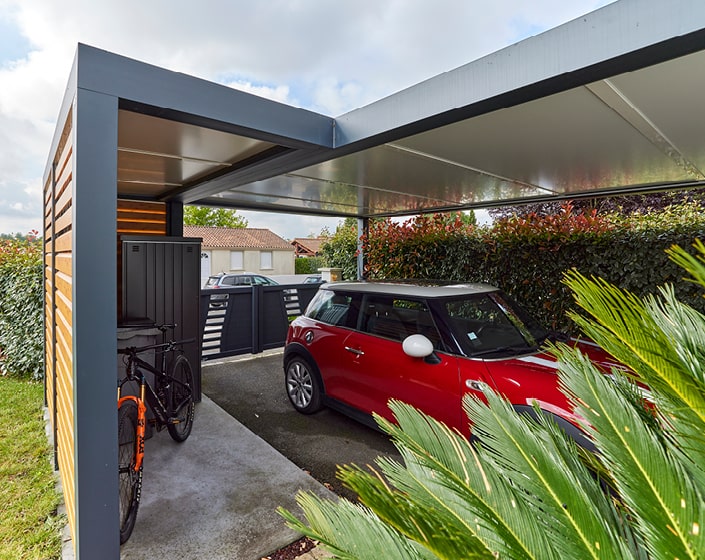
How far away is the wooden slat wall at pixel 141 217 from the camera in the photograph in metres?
5.16

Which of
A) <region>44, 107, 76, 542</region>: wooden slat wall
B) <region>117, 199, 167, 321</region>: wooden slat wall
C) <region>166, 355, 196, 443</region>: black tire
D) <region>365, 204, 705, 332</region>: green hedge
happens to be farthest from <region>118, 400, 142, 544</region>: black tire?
<region>365, 204, 705, 332</region>: green hedge

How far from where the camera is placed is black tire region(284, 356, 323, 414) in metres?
4.28

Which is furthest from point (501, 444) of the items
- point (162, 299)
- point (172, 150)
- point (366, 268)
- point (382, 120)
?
point (366, 268)

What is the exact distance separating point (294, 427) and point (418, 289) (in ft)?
6.39

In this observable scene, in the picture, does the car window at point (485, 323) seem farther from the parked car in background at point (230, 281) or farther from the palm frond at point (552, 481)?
the parked car in background at point (230, 281)

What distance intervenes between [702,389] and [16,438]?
5.12m

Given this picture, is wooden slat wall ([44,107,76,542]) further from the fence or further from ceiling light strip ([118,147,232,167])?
the fence

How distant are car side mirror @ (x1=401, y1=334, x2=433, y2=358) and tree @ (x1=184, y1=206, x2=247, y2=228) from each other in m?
20.6

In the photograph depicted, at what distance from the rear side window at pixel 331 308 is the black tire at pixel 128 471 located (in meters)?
1.95

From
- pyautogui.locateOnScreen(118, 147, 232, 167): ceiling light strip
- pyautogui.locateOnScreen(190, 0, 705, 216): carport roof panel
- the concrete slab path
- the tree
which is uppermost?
the tree

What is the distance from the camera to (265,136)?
2674 mm

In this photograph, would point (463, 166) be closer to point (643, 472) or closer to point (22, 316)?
point (643, 472)

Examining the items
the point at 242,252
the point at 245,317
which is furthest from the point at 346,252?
the point at 242,252

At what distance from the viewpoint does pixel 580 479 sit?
91 centimetres
